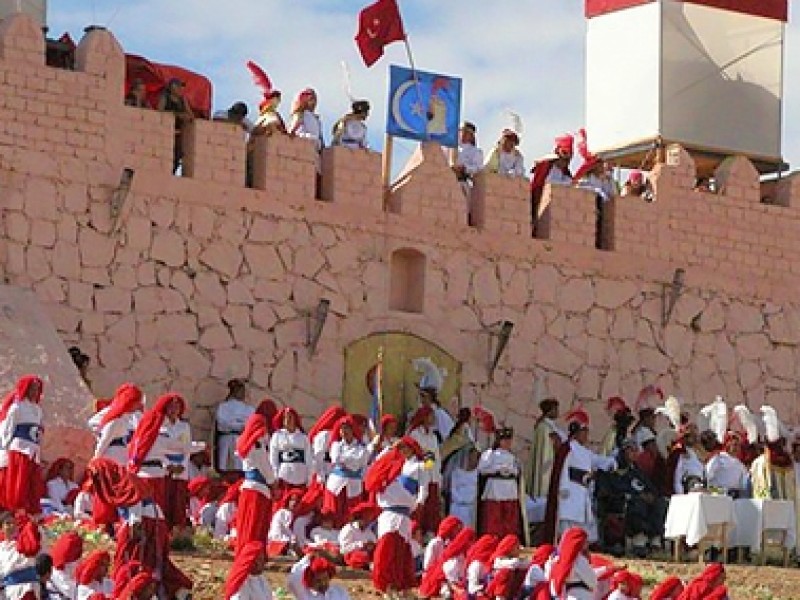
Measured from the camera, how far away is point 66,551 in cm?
1711

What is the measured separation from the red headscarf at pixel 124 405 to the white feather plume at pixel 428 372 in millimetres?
5828

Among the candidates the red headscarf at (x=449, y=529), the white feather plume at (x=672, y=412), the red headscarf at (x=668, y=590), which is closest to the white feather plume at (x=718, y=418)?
the white feather plume at (x=672, y=412)

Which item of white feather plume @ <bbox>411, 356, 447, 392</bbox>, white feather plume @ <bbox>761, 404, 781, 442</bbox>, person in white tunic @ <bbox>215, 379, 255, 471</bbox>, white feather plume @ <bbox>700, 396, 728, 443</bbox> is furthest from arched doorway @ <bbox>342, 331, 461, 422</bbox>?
white feather plume @ <bbox>761, 404, 781, 442</bbox>

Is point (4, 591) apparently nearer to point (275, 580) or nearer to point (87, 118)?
point (275, 580)

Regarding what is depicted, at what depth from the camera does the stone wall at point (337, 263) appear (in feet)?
74.9

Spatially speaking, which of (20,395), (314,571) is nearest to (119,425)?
(20,395)

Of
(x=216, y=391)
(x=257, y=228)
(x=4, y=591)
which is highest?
(x=257, y=228)

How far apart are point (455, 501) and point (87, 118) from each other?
15.2ft

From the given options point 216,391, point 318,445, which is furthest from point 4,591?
point 216,391

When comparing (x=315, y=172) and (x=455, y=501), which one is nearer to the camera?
(x=455, y=501)

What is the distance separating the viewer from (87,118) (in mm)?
23078

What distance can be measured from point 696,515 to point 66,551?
23.4 feet

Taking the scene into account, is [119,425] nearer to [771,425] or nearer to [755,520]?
[755,520]

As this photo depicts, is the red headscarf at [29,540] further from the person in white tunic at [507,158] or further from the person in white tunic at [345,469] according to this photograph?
the person in white tunic at [507,158]
